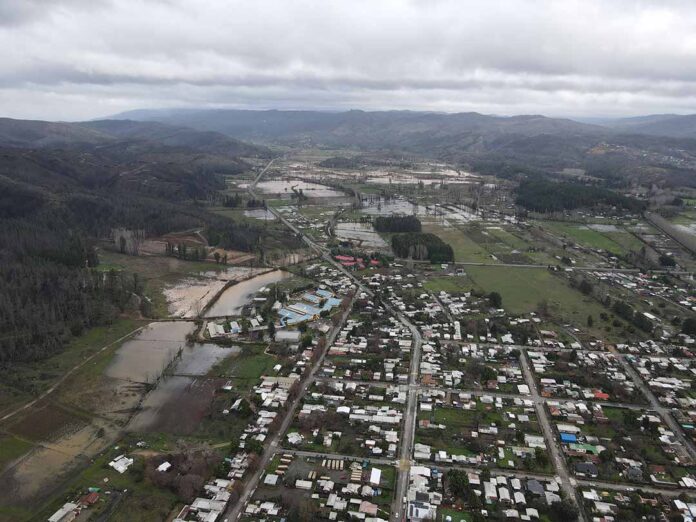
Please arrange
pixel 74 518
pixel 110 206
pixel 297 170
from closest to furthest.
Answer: pixel 74 518 → pixel 110 206 → pixel 297 170

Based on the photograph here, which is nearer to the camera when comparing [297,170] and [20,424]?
[20,424]

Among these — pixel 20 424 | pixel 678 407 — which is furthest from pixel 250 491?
pixel 678 407

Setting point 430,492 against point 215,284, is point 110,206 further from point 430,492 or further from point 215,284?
point 430,492

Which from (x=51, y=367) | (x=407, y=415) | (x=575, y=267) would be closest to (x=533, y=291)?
(x=575, y=267)

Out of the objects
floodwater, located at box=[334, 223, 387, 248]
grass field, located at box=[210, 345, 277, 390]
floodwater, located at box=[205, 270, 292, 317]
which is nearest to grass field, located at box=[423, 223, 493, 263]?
floodwater, located at box=[334, 223, 387, 248]

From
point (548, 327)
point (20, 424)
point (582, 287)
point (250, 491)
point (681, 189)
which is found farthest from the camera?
point (681, 189)

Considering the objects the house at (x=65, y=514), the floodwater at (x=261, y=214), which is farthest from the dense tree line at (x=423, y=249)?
the house at (x=65, y=514)
